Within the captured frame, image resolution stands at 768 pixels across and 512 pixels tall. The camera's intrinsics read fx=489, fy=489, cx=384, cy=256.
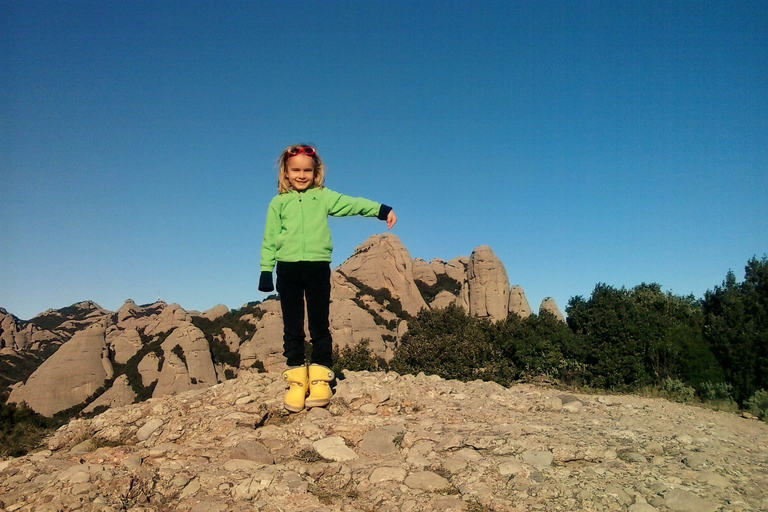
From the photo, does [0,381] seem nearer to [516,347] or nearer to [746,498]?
[516,347]

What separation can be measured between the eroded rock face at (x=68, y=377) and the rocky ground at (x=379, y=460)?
38190mm

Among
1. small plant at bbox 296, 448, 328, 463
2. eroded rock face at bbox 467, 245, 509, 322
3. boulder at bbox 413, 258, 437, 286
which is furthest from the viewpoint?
boulder at bbox 413, 258, 437, 286

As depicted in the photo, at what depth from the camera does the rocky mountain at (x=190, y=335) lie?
40.0 m

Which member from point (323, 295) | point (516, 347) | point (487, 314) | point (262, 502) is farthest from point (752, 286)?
point (487, 314)

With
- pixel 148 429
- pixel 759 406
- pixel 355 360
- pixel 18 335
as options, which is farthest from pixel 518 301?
pixel 18 335

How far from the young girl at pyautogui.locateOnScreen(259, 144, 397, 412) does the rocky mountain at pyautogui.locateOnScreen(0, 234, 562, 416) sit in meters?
28.4

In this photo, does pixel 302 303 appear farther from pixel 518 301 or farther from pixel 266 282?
pixel 518 301

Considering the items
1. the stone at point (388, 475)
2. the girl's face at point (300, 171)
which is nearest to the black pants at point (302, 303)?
the girl's face at point (300, 171)

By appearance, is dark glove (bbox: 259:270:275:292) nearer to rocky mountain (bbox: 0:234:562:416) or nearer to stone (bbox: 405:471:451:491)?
stone (bbox: 405:471:451:491)

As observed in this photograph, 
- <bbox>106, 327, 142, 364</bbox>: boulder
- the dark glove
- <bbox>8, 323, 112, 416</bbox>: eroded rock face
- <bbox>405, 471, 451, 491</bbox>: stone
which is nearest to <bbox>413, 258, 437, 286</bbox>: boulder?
<bbox>106, 327, 142, 364</bbox>: boulder

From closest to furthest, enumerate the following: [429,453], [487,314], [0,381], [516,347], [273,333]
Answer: [429,453] < [516,347] < [0,381] < [273,333] < [487,314]

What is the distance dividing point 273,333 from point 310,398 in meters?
40.6

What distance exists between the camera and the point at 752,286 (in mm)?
22984

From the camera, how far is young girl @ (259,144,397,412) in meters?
5.84
